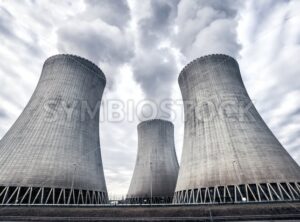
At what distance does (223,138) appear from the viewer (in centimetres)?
2134

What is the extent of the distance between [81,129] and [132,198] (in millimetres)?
20773

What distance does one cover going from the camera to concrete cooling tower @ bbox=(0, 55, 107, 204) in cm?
2067

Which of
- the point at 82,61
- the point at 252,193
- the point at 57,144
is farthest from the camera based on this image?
the point at 82,61

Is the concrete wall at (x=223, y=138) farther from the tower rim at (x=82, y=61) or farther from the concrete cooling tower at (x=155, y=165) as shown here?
the concrete cooling tower at (x=155, y=165)

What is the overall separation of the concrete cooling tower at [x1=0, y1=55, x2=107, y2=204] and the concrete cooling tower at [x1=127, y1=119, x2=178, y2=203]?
13.1m

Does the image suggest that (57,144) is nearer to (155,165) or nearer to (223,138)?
(223,138)

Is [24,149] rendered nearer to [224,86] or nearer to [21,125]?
[21,125]

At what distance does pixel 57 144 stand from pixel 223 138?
1753cm

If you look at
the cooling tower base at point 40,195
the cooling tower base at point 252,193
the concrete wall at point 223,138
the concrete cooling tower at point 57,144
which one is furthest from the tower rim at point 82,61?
the cooling tower base at point 252,193

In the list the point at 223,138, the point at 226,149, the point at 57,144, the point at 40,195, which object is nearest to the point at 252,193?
the point at 226,149

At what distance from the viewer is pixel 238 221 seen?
418 inches

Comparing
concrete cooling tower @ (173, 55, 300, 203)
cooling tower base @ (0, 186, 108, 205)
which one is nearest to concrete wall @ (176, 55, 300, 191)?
concrete cooling tower @ (173, 55, 300, 203)

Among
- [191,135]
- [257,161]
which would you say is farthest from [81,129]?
[257,161]

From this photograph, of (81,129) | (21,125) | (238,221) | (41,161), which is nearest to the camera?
(238,221)
